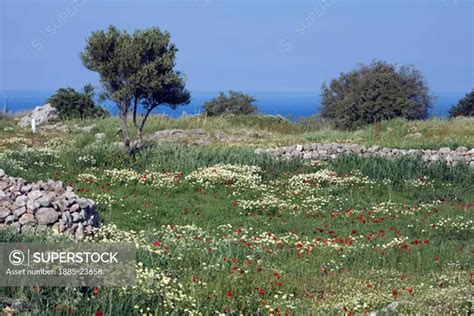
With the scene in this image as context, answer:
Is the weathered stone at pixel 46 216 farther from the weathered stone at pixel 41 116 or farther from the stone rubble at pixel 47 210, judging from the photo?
the weathered stone at pixel 41 116

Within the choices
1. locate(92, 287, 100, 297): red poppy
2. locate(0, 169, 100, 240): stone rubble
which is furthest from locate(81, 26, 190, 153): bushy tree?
locate(92, 287, 100, 297): red poppy

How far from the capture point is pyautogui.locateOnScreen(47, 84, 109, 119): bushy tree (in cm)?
4209

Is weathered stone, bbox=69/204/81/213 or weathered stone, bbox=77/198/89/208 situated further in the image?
weathered stone, bbox=77/198/89/208

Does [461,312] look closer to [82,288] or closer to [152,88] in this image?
[82,288]

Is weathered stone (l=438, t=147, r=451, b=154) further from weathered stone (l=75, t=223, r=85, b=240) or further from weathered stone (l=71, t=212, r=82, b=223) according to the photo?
weathered stone (l=75, t=223, r=85, b=240)

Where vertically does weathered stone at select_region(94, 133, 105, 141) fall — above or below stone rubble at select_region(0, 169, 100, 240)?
above

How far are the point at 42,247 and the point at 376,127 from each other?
85.0ft

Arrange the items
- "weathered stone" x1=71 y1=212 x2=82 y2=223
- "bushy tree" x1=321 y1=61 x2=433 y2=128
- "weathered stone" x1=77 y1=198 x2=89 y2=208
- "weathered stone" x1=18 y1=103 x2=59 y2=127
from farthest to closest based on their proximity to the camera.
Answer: "bushy tree" x1=321 y1=61 x2=433 y2=128
"weathered stone" x1=18 y1=103 x2=59 y2=127
"weathered stone" x1=77 y1=198 x2=89 y2=208
"weathered stone" x1=71 y1=212 x2=82 y2=223

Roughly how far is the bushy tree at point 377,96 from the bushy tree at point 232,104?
899 centimetres

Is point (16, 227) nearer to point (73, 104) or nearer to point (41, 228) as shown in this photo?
point (41, 228)

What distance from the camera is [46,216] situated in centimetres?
1219

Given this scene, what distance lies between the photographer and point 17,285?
7.32 metres

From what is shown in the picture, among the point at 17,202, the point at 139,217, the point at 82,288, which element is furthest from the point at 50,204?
the point at 82,288

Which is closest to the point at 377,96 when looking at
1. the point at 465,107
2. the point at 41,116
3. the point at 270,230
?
the point at 465,107
